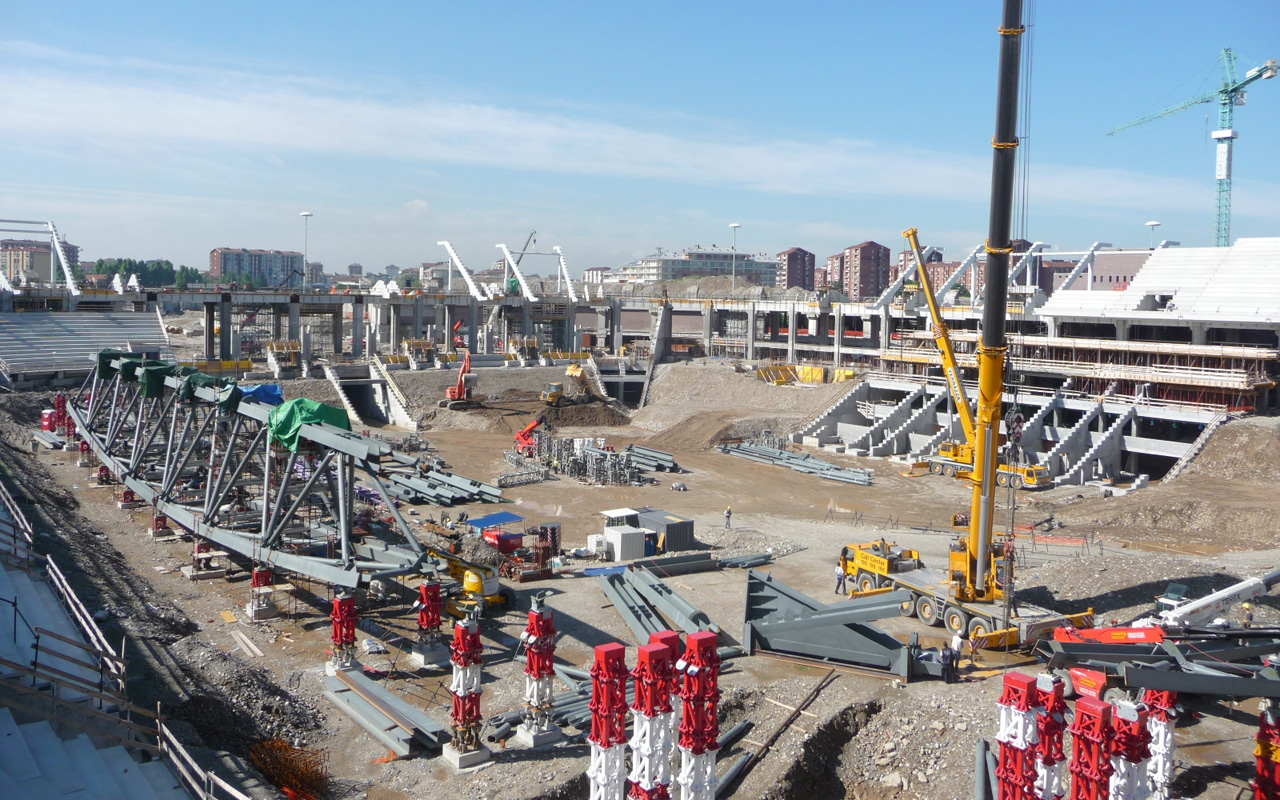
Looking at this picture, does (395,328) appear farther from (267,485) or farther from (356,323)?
(267,485)

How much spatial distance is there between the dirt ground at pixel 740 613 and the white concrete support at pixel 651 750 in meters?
3.11

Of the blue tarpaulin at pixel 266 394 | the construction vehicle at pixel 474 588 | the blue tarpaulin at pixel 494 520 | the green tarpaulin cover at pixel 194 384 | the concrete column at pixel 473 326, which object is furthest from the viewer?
the concrete column at pixel 473 326

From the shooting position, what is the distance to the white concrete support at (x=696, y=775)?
39.4 ft

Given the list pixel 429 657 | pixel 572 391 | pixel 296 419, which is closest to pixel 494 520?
pixel 296 419

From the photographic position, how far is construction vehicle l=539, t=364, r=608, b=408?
5553cm

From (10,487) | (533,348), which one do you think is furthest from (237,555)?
(533,348)

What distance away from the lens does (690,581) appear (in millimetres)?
A: 26125

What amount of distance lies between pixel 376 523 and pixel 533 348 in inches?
1489

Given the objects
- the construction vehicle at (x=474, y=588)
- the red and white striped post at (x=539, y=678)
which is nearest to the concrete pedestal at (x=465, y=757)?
the red and white striped post at (x=539, y=678)

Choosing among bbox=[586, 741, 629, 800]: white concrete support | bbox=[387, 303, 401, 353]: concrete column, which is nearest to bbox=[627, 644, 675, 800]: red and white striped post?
bbox=[586, 741, 629, 800]: white concrete support

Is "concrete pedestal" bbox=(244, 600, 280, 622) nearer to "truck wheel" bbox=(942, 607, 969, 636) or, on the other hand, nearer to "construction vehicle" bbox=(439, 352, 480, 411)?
"truck wheel" bbox=(942, 607, 969, 636)

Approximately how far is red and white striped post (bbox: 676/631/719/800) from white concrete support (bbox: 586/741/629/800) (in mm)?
856

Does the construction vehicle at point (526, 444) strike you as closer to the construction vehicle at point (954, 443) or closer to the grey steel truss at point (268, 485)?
the grey steel truss at point (268, 485)

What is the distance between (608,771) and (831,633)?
872cm
